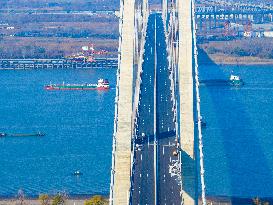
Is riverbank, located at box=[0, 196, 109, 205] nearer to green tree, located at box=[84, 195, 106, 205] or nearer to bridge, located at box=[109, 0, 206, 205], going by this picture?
green tree, located at box=[84, 195, 106, 205]

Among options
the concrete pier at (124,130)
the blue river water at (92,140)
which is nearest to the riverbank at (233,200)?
the blue river water at (92,140)

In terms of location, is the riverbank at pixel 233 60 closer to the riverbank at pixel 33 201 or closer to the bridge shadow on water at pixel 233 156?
the bridge shadow on water at pixel 233 156

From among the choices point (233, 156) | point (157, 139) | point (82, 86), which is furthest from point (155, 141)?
point (82, 86)

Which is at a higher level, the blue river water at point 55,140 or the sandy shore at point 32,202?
the blue river water at point 55,140

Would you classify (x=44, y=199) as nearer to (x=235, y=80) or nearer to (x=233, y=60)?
(x=235, y=80)

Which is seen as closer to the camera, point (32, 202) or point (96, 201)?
point (96, 201)

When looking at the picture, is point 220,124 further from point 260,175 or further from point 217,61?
point 217,61

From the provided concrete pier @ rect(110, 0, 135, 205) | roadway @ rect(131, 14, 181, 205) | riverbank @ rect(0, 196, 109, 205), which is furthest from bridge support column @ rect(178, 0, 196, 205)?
riverbank @ rect(0, 196, 109, 205)
